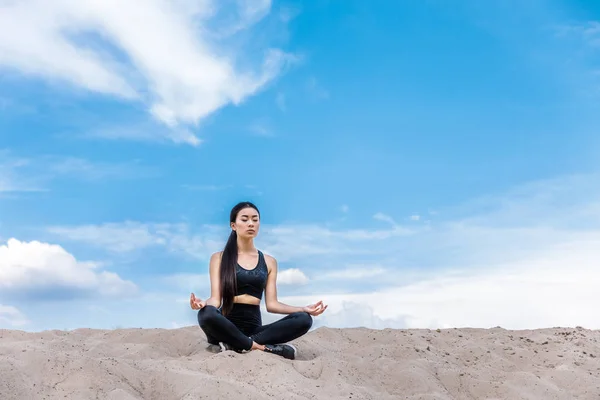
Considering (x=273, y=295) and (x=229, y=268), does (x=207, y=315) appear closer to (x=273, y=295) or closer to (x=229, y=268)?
(x=229, y=268)

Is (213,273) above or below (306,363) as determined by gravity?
above

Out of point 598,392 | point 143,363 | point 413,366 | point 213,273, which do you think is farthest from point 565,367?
point 143,363

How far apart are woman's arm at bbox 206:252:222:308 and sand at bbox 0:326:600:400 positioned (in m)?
0.44

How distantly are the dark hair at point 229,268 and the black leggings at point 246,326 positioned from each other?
91 millimetres

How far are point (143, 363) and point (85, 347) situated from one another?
1.10 metres

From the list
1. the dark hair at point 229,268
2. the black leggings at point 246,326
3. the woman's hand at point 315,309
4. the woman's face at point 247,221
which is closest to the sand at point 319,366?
the black leggings at point 246,326

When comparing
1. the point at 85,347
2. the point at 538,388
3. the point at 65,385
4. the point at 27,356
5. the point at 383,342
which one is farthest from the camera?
the point at 383,342

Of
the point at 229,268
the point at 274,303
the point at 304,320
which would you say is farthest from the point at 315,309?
the point at 229,268

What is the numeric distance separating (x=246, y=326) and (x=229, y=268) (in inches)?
20.8

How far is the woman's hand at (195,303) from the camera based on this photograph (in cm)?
521

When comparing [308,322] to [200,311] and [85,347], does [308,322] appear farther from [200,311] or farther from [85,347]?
[85,347]

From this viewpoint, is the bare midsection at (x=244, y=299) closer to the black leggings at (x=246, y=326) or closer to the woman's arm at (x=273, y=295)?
the black leggings at (x=246, y=326)

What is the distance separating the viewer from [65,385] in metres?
4.03

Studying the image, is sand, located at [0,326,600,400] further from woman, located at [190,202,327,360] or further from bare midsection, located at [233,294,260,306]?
bare midsection, located at [233,294,260,306]
